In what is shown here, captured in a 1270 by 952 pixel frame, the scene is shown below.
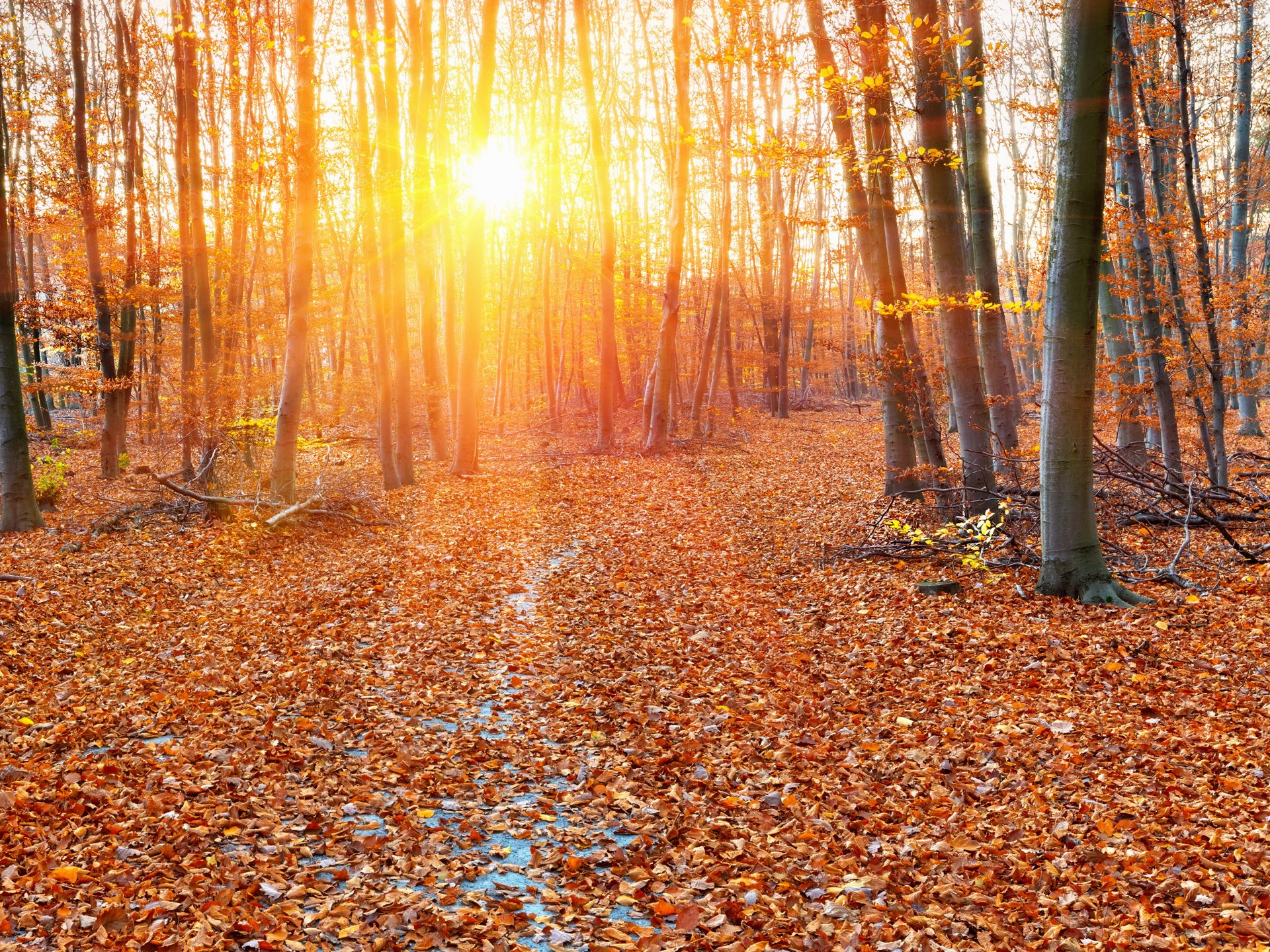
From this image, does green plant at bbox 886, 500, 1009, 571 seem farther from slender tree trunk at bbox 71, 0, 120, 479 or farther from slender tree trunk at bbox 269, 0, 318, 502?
slender tree trunk at bbox 71, 0, 120, 479

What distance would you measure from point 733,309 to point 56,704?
104 ft

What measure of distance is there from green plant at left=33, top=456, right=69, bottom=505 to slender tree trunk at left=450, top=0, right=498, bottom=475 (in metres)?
7.08

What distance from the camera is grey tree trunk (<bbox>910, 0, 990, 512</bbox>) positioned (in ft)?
28.3

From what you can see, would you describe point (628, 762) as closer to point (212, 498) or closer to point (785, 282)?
point (212, 498)

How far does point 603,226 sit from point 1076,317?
14146 mm

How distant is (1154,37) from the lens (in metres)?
9.85

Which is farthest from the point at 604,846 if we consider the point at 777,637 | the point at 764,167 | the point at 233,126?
the point at 233,126

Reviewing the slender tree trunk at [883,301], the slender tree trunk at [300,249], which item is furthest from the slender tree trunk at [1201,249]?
the slender tree trunk at [300,249]

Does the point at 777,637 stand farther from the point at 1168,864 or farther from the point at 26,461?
the point at 26,461

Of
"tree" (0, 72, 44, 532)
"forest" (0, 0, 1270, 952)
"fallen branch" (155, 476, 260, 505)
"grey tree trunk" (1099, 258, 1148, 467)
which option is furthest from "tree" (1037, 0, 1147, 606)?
"tree" (0, 72, 44, 532)

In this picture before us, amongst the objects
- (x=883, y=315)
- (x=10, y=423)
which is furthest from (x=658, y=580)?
(x=10, y=423)

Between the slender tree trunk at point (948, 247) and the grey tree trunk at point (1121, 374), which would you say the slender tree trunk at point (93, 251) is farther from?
the grey tree trunk at point (1121, 374)

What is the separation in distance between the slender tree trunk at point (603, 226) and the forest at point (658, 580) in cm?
11

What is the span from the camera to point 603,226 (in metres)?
19.1
